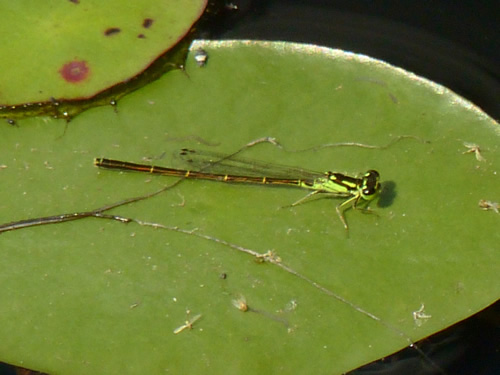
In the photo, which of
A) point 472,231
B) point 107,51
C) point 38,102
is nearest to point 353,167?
point 472,231

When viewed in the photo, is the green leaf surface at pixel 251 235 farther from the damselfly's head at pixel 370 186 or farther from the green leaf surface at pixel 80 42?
the green leaf surface at pixel 80 42

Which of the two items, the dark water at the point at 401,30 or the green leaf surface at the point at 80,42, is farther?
the dark water at the point at 401,30

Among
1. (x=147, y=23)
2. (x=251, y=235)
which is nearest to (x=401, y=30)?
(x=147, y=23)

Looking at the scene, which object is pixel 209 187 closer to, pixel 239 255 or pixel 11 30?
pixel 239 255

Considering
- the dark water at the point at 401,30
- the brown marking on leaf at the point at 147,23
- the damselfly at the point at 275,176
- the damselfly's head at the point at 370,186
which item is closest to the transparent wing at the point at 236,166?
the damselfly at the point at 275,176

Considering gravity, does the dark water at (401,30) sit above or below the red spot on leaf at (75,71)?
above
